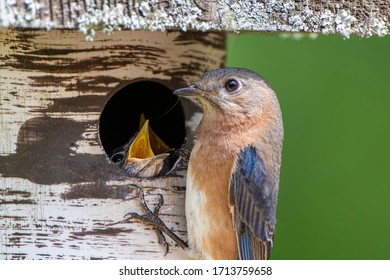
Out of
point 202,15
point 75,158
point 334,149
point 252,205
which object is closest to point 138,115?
point 75,158

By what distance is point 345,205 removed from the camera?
5531 mm

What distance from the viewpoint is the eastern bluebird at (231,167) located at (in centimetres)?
395

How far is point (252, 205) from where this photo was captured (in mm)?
4023

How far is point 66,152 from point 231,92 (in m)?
0.77

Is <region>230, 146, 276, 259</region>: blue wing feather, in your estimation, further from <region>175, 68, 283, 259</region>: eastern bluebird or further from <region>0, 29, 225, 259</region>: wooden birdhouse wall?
<region>0, 29, 225, 259</region>: wooden birdhouse wall

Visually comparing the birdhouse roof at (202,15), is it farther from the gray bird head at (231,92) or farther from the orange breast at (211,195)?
the orange breast at (211,195)

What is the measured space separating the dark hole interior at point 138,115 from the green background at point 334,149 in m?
1.09

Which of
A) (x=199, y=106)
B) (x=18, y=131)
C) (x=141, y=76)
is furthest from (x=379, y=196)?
(x=18, y=131)

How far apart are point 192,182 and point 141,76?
53 centimetres

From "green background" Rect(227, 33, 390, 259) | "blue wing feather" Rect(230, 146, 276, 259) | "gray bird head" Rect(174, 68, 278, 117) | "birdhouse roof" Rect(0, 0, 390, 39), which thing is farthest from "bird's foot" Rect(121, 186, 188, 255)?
"green background" Rect(227, 33, 390, 259)

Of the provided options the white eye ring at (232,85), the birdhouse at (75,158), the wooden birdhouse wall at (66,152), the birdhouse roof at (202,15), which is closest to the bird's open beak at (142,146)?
the birdhouse at (75,158)

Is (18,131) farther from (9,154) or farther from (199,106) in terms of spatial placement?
(199,106)

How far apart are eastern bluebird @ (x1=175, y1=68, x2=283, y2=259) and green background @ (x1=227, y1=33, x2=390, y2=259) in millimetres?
1445

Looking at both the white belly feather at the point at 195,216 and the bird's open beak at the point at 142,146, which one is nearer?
the white belly feather at the point at 195,216
